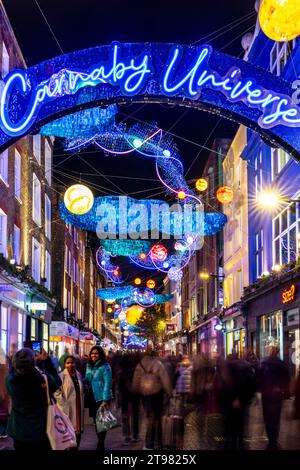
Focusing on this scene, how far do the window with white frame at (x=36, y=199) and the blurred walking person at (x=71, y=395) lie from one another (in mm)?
23056

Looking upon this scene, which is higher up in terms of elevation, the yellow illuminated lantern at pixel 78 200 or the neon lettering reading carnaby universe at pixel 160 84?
the neon lettering reading carnaby universe at pixel 160 84

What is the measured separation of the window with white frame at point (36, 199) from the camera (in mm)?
34125

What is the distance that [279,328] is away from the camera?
28.8 m

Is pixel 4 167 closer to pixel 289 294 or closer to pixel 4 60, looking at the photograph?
pixel 4 60

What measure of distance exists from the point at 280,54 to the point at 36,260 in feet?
53.1

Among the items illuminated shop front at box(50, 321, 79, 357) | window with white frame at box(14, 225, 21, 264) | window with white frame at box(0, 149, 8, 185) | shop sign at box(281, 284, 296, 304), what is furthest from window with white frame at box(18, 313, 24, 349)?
shop sign at box(281, 284, 296, 304)

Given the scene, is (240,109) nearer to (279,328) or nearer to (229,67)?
(229,67)

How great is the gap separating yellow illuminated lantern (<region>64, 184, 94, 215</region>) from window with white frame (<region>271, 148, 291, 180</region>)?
38.4ft

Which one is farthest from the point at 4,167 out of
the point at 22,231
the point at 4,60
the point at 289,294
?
the point at 289,294

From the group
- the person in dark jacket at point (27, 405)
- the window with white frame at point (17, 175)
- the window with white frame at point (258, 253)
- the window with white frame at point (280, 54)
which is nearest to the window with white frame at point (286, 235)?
the window with white frame at point (258, 253)

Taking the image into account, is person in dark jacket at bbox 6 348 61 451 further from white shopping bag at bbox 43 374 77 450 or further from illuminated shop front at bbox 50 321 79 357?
illuminated shop front at bbox 50 321 79 357

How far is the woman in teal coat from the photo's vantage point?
11930mm

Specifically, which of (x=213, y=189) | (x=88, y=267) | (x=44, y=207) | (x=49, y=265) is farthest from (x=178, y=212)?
(x=88, y=267)

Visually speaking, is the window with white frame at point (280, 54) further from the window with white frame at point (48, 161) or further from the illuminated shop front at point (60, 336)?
the illuminated shop front at point (60, 336)
